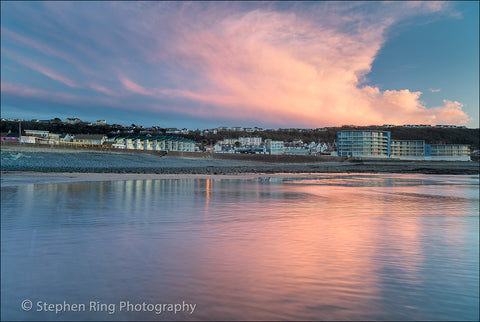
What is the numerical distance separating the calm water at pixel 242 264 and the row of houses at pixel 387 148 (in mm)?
140212

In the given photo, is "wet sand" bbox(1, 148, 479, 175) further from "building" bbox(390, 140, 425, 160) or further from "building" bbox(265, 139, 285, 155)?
"building" bbox(390, 140, 425, 160)

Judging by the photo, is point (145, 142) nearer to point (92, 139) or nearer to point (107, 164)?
point (92, 139)

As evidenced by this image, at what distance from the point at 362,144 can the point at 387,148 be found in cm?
1832

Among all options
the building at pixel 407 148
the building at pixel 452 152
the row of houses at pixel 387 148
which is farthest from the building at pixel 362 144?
the building at pixel 452 152

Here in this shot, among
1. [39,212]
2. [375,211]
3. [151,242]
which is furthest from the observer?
[375,211]

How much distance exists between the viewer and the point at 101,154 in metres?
64.9

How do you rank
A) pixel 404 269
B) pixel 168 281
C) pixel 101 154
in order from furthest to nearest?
pixel 101 154
pixel 404 269
pixel 168 281

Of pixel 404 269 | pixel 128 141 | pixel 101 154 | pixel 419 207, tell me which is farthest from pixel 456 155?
pixel 404 269

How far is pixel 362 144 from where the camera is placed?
14862 cm

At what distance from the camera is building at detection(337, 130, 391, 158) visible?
148125 millimetres

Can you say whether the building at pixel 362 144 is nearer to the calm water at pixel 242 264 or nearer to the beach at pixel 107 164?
the beach at pixel 107 164

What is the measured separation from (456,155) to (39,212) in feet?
597

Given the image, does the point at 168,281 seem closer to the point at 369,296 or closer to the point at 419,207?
the point at 369,296

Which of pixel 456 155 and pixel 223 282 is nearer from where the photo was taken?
pixel 223 282
